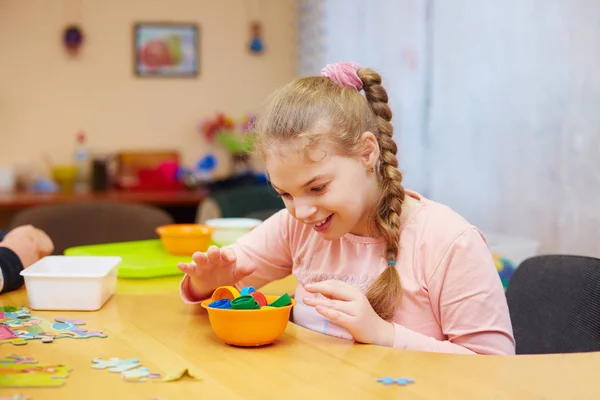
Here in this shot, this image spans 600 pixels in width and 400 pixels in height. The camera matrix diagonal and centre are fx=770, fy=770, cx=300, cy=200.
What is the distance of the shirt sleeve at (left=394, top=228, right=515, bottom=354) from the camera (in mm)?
1368

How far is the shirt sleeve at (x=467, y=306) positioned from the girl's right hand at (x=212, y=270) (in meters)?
0.38

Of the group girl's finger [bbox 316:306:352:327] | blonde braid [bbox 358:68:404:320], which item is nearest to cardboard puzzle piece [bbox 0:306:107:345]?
Answer: girl's finger [bbox 316:306:352:327]

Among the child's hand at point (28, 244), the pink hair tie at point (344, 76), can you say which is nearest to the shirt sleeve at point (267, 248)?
the pink hair tie at point (344, 76)

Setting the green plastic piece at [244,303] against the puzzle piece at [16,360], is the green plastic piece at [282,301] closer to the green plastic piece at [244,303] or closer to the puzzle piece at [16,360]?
the green plastic piece at [244,303]

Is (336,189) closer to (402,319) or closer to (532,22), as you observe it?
(402,319)

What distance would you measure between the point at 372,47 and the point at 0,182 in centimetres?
209

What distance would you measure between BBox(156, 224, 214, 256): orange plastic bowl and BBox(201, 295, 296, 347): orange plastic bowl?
769 mm

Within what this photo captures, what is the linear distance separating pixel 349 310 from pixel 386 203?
30 cm

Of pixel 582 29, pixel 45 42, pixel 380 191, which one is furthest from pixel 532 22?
pixel 45 42

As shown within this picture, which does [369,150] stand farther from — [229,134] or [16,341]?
[229,134]

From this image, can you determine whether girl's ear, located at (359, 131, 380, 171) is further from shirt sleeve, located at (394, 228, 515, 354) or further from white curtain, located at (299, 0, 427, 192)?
white curtain, located at (299, 0, 427, 192)

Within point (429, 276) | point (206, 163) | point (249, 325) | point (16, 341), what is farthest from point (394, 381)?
point (206, 163)

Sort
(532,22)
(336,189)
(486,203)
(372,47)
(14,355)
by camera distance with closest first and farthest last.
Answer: (14,355) → (336,189) → (532,22) → (486,203) → (372,47)

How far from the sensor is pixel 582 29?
249 cm
